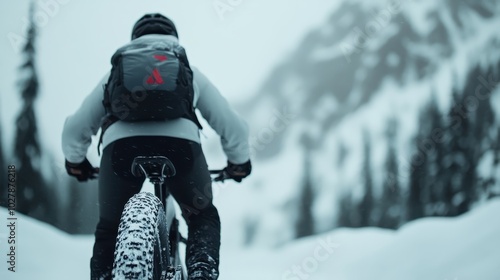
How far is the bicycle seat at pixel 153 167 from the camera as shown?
2273mm

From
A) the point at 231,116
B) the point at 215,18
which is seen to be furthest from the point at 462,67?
the point at 231,116

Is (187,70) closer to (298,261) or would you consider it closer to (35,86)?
(298,261)

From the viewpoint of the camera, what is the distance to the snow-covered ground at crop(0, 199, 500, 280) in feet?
15.8

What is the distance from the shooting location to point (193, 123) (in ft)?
8.49

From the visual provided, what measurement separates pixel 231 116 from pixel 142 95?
634mm

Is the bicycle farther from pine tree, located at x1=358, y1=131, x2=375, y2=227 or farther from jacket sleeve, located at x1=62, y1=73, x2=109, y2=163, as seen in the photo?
pine tree, located at x1=358, y1=131, x2=375, y2=227

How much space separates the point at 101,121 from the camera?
2.70 meters

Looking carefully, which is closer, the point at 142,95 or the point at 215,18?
the point at 142,95

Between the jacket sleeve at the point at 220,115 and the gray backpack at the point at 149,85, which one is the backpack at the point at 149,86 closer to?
the gray backpack at the point at 149,85

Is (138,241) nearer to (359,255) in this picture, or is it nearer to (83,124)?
(83,124)

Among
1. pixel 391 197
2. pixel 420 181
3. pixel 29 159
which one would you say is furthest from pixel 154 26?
pixel 391 197

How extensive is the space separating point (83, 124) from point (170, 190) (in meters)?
0.61

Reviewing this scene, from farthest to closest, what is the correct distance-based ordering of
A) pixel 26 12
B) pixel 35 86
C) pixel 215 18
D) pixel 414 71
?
pixel 414 71 < pixel 215 18 < pixel 35 86 < pixel 26 12

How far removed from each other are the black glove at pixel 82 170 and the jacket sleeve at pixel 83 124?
0.08 metres
